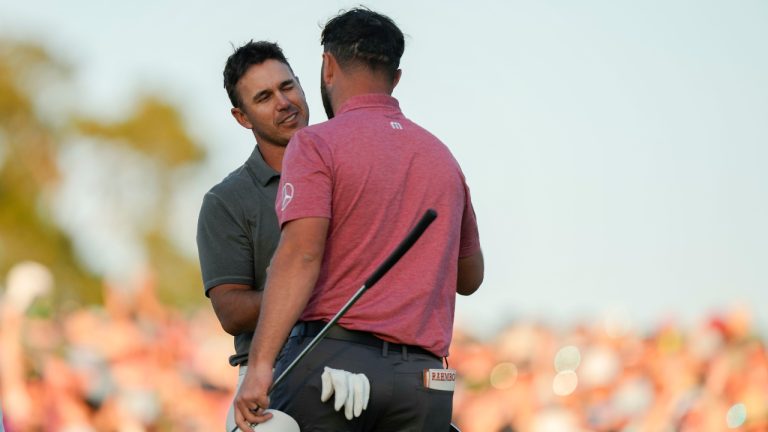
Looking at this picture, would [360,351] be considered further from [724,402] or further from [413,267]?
[724,402]

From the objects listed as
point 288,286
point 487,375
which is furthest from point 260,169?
point 487,375

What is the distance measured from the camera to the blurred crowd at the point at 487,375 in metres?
6.35

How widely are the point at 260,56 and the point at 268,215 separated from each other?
2.01 feet

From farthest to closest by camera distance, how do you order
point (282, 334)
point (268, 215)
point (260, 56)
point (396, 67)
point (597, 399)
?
point (597, 399), point (260, 56), point (268, 215), point (396, 67), point (282, 334)

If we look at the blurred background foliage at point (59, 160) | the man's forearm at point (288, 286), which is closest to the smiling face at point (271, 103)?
the man's forearm at point (288, 286)

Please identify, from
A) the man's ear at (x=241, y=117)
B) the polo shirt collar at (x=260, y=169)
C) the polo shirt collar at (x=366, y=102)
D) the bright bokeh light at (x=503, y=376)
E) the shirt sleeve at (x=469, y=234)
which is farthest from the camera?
the bright bokeh light at (x=503, y=376)

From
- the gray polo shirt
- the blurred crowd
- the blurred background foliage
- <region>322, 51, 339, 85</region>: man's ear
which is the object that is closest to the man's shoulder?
the gray polo shirt

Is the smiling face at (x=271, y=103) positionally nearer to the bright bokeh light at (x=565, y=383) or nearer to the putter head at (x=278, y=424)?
the putter head at (x=278, y=424)

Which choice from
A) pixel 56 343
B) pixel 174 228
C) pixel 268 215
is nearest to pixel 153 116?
pixel 174 228

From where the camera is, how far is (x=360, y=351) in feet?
11.1

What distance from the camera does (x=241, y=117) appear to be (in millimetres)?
4449

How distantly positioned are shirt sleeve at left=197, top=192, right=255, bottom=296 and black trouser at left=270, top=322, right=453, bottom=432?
0.59m

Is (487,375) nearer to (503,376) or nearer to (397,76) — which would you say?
(503,376)

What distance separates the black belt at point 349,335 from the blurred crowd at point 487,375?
2.78 m
